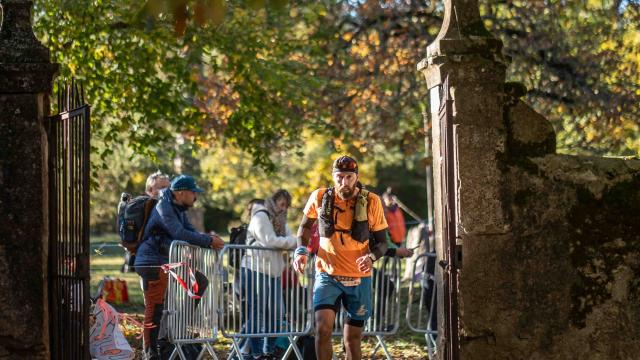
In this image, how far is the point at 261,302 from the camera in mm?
10695

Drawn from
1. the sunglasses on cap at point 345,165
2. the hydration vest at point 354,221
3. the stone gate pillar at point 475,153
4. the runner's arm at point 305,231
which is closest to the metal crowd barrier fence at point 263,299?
the runner's arm at point 305,231

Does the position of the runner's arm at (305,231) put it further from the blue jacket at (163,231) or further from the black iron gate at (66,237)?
the black iron gate at (66,237)

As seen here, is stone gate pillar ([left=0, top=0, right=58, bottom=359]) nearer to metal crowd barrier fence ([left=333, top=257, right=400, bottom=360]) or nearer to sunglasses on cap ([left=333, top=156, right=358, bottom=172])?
sunglasses on cap ([left=333, top=156, right=358, bottom=172])

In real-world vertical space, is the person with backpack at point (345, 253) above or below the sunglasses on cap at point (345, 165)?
below

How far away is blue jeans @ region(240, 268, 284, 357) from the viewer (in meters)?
10.6

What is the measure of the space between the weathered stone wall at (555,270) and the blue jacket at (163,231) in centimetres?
365

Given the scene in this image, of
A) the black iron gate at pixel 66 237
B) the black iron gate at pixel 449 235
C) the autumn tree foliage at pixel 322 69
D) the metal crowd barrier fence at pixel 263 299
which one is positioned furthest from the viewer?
the autumn tree foliage at pixel 322 69

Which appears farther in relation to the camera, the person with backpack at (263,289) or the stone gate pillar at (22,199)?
the person with backpack at (263,289)

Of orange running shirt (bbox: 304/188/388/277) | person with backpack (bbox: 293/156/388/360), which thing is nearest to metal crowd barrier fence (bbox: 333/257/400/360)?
person with backpack (bbox: 293/156/388/360)

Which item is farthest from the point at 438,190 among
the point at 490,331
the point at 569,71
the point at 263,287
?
the point at 569,71

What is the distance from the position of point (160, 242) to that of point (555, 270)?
4.36m

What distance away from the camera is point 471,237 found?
7625 millimetres

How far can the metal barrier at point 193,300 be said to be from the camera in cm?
1028

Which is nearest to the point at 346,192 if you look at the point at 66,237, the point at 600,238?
the point at 600,238
